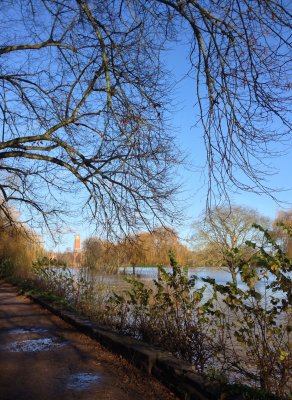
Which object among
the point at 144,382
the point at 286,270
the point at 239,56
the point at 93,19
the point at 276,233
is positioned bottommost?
the point at 144,382

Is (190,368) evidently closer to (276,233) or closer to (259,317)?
(259,317)

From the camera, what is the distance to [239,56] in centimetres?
423

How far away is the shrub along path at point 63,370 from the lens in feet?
16.8

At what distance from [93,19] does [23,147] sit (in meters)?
5.77

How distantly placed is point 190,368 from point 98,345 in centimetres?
271

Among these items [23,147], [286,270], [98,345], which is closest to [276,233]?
[286,270]

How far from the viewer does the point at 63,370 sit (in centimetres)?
607

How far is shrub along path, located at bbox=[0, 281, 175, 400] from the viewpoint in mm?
5105

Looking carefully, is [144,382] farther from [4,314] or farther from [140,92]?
[4,314]

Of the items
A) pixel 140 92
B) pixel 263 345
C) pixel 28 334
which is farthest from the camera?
pixel 28 334

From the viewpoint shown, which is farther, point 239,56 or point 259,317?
point 259,317

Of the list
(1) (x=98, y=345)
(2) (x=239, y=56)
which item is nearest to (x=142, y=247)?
(1) (x=98, y=345)

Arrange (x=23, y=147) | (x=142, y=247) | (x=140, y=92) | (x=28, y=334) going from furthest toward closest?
(x=23, y=147) < (x=142, y=247) < (x=28, y=334) < (x=140, y=92)

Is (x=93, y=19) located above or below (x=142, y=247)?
above
